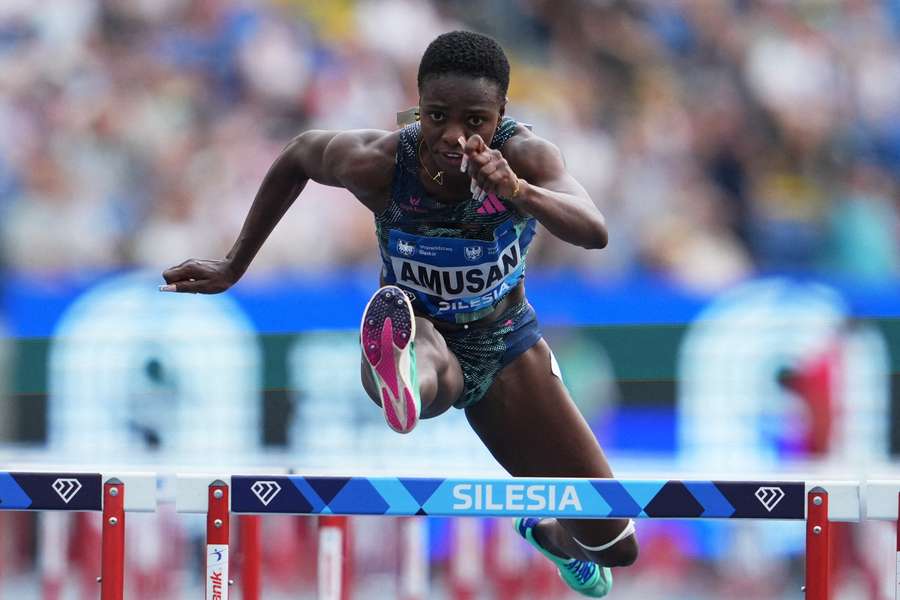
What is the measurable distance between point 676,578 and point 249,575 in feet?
11.9

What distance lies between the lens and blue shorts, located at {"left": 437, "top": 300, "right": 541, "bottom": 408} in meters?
4.68

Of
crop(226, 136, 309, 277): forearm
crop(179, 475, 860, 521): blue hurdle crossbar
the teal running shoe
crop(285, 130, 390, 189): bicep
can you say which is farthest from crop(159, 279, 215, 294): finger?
the teal running shoe

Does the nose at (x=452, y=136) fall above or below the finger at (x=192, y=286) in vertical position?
above

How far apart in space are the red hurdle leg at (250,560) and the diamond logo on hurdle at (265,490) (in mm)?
1009

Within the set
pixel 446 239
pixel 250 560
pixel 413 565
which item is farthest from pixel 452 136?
pixel 413 565

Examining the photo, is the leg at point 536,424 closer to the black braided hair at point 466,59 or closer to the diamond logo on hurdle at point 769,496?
the diamond logo on hurdle at point 769,496

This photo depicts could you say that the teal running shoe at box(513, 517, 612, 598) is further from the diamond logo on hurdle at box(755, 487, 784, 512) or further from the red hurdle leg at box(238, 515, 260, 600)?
the diamond logo on hurdle at box(755, 487, 784, 512)

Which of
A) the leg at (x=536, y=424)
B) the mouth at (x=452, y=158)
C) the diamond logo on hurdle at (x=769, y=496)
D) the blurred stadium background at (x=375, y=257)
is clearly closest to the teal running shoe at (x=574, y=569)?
the leg at (x=536, y=424)

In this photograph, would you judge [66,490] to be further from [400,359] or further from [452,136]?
[452,136]

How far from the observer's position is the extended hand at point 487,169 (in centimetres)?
379

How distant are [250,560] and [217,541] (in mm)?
970

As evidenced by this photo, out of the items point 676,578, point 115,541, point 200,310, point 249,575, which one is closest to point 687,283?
point 676,578

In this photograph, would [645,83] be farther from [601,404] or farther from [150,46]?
[150,46]

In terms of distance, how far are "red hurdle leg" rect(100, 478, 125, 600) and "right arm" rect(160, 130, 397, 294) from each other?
72 centimetres
